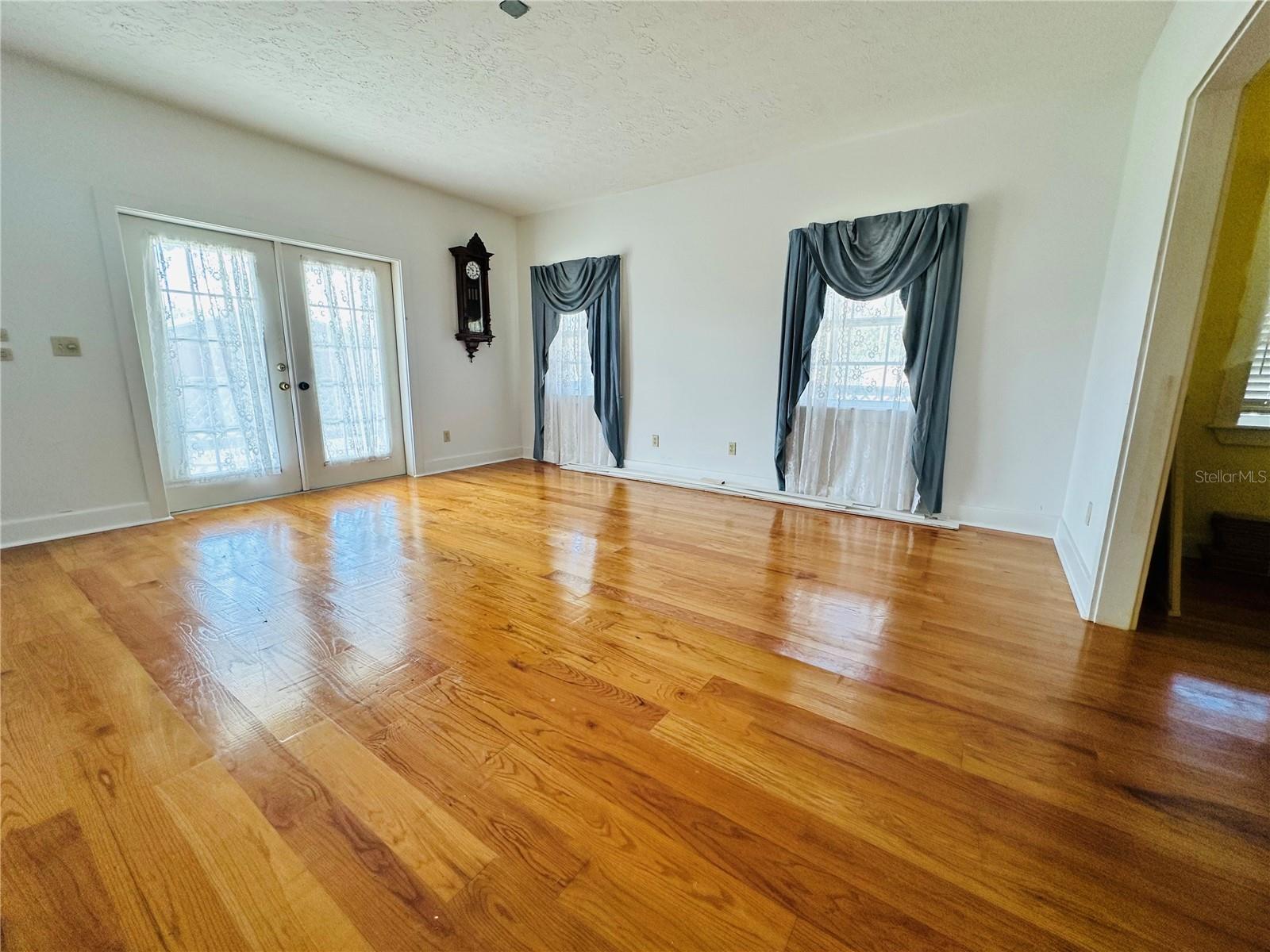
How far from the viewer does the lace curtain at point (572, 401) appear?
4.93 m

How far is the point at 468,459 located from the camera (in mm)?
5129

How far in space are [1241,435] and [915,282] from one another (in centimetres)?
181

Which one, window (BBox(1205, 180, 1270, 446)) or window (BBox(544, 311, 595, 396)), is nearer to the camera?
window (BBox(1205, 180, 1270, 446))

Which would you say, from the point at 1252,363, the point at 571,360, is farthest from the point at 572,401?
the point at 1252,363

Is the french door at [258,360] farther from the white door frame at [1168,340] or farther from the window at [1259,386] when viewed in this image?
the window at [1259,386]

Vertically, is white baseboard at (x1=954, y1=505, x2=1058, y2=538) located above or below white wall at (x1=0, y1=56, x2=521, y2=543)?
below

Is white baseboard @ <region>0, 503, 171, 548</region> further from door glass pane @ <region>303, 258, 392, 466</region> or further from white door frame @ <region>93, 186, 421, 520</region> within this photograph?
door glass pane @ <region>303, 258, 392, 466</region>

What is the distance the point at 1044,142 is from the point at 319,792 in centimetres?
439

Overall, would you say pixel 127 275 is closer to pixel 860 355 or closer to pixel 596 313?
pixel 596 313

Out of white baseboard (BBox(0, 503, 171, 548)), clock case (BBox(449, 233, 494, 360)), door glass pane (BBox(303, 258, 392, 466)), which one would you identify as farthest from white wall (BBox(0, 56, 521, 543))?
clock case (BBox(449, 233, 494, 360))

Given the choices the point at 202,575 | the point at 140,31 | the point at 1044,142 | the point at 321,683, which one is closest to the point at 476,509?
the point at 202,575

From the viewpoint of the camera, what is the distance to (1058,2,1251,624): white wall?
1.77m

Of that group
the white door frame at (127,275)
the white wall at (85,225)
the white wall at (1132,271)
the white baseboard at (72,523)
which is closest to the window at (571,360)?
the white wall at (85,225)

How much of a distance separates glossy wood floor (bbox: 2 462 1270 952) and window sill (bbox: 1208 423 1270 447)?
4.51 ft
